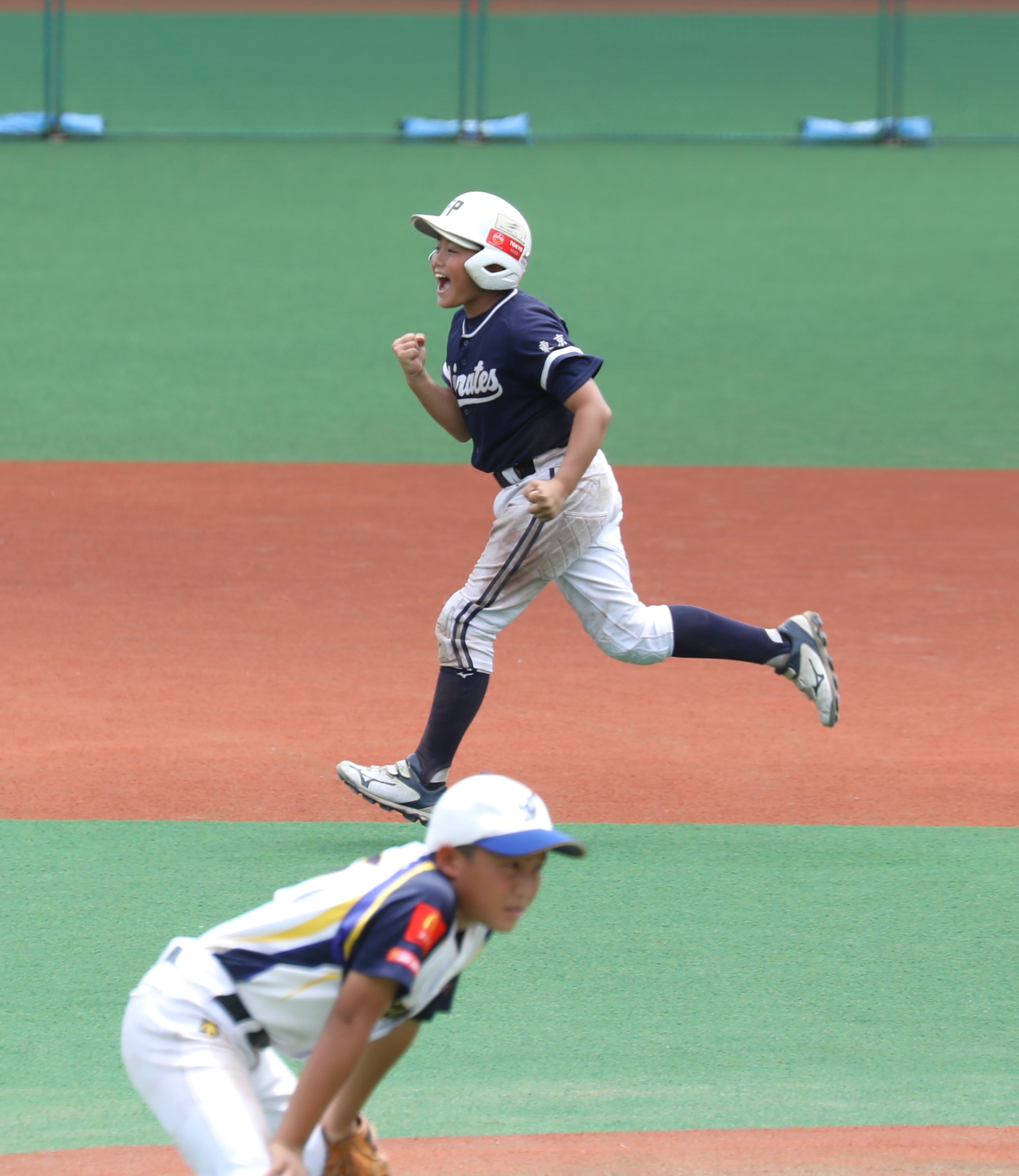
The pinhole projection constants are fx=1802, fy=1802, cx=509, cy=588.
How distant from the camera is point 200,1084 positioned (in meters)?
3.22

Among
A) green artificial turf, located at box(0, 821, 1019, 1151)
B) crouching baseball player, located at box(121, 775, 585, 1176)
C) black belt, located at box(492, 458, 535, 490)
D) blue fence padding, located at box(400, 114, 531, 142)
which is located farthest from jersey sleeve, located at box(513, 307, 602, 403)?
blue fence padding, located at box(400, 114, 531, 142)

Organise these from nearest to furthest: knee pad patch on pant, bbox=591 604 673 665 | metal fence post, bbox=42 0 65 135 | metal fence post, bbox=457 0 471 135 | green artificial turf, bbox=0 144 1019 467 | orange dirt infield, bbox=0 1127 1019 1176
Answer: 1. orange dirt infield, bbox=0 1127 1019 1176
2. knee pad patch on pant, bbox=591 604 673 665
3. green artificial turf, bbox=0 144 1019 467
4. metal fence post, bbox=42 0 65 135
5. metal fence post, bbox=457 0 471 135

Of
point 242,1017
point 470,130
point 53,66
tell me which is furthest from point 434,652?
point 53,66

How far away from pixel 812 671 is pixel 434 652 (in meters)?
2.38

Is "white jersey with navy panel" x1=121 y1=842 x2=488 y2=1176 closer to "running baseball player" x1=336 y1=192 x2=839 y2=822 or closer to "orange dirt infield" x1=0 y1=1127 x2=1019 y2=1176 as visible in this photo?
"orange dirt infield" x1=0 y1=1127 x2=1019 y2=1176

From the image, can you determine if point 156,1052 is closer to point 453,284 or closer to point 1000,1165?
point 1000,1165

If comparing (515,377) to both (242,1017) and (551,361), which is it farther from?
(242,1017)

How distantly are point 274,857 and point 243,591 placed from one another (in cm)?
345

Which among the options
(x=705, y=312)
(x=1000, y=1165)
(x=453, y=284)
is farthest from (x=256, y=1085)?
(x=705, y=312)

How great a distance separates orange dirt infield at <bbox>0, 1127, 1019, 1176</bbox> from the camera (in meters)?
Result: 3.74

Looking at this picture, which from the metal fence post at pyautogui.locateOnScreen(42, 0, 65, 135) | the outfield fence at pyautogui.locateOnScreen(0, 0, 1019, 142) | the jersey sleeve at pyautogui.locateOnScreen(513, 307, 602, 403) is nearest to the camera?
the jersey sleeve at pyautogui.locateOnScreen(513, 307, 602, 403)

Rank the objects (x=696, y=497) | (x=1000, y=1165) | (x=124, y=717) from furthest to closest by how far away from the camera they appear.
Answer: (x=696, y=497) < (x=124, y=717) < (x=1000, y=1165)

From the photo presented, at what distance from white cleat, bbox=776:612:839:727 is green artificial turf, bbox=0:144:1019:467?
617 cm

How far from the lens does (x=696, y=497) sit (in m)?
11.2
